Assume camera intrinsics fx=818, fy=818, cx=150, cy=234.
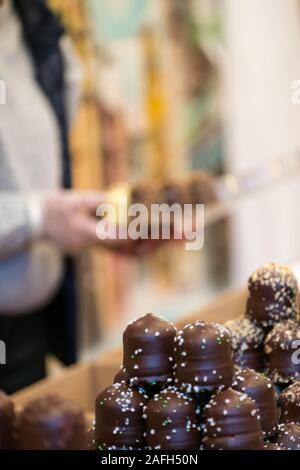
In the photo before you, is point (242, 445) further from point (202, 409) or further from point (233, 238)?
point (233, 238)

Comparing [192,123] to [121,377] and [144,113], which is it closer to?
[144,113]

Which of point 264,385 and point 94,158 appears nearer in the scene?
point 264,385

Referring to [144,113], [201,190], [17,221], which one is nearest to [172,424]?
[17,221]

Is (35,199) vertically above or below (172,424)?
above

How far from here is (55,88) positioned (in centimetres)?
201

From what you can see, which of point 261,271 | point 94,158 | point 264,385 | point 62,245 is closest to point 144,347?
point 264,385

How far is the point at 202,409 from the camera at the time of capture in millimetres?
851

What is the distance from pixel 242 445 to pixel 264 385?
0.11 metres

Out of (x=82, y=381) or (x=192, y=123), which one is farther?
(x=192, y=123)

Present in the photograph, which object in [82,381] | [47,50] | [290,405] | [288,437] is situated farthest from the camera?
[47,50]

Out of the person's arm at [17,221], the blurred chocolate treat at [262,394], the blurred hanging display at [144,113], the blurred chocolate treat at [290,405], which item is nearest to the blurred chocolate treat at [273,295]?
the blurred chocolate treat at [290,405]

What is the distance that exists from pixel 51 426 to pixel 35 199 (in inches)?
42.7

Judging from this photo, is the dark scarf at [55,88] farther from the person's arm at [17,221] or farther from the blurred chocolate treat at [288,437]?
the blurred chocolate treat at [288,437]

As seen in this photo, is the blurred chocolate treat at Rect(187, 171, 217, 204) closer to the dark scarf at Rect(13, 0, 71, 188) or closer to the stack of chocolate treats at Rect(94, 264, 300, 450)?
the dark scarf at Rect(13, 0, 71, 188)
